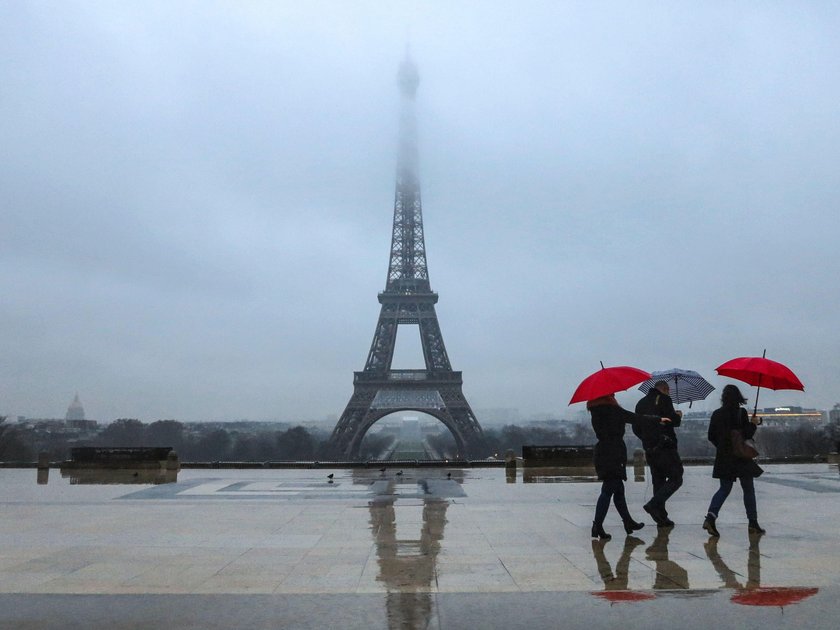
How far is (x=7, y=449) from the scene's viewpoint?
217 feet

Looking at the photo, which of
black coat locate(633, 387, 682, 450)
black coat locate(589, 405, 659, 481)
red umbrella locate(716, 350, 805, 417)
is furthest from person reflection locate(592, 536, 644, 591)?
red umbrella locate(716, 350, 805, 417)

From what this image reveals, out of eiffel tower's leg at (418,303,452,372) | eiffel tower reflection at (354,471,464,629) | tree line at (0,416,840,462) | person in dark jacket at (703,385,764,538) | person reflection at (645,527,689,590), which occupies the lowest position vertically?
tree line at (0,416,840,462)

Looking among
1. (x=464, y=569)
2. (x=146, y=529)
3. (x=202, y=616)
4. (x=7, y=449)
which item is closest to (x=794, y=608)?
(x=464, y=569)

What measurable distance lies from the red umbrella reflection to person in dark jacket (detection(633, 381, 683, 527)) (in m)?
3.70

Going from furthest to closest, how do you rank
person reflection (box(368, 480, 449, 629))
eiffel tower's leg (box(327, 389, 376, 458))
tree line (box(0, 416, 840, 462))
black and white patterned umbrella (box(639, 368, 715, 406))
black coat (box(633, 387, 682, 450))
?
tree line (box(0, 416, 840, 462)), eiffel tower's leg (box(327, 389, 376, 458)), black and white patterned umbrella (box(639, 368, 715, 406)), black coat (box(633, 387, 682, 450)), person reflection (box(368, 480, 449, 629))

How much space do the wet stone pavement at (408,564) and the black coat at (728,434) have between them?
84cm

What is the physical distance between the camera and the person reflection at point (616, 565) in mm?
7207

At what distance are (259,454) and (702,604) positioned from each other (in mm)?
102700

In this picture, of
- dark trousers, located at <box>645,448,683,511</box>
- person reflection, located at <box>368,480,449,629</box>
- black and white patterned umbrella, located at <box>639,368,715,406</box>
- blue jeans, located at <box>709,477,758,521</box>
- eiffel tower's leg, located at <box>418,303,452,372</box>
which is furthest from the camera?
eiffel tower's leg, located at <box>418,303,452,372</box>

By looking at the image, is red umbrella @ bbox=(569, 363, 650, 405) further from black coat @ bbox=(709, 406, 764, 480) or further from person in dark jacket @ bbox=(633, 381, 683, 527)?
black coat @ bbox=(709, 406, 764, 480)

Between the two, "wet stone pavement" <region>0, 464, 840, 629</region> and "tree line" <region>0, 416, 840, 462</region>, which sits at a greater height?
"wet stone pavement" <region>0, 464, 840, 629</region>

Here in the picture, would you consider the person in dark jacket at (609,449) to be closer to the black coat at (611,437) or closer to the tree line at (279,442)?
the black coat at (611,437)

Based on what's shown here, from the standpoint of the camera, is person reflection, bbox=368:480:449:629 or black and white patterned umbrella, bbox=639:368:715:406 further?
black and white patterned umbrella, bbox=639:368:715:406

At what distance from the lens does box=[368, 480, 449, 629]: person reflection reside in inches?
243
